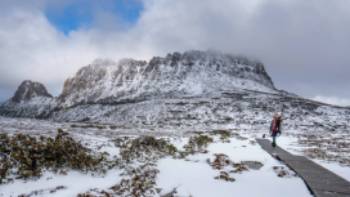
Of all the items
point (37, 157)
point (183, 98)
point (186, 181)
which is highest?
point (183, 98)

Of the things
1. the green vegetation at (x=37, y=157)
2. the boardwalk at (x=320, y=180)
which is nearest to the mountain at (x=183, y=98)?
the green vegetation at (x=37, y=157)

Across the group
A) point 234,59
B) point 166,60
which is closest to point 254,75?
point 234,59

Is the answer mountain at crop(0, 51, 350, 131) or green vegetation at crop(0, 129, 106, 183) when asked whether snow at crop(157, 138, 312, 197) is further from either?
mountain at crop(0, 51, 350, 131)

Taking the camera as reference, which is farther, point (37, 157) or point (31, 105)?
point (31, 105)

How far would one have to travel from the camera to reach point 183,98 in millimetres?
75625

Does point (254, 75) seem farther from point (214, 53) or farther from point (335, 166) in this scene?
point (335, 166)

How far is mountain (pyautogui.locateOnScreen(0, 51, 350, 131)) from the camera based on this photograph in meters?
49.2

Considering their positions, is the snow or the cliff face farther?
the cliff face

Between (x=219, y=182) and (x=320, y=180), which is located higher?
(x=320, y=180)

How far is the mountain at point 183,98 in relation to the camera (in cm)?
4925

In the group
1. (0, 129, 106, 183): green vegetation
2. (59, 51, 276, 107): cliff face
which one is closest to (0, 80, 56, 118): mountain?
(59, 51, 276, 107): cliff face

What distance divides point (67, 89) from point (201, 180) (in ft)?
566

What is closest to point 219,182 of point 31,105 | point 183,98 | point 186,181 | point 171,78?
point 186,181

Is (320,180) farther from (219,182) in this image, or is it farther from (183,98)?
(183,98)
